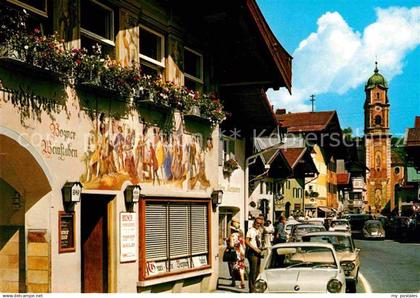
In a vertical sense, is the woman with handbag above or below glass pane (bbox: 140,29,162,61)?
below

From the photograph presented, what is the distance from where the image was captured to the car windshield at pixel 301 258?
10.6 meters

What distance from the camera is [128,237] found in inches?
422

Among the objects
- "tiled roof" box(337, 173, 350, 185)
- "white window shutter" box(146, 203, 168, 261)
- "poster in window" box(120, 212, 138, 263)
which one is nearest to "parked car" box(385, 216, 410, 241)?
"tiled roof" box(337, 173, 350, 185)

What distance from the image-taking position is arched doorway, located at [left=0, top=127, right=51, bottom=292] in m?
8.77

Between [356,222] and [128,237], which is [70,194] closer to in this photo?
[128,237]

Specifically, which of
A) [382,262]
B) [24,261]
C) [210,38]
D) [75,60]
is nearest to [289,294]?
[24,261]

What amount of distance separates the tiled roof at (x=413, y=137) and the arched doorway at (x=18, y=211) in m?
21.7

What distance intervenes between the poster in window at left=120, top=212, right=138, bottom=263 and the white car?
203 cm

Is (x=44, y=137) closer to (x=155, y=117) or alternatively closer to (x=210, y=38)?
(x=155, y=117)

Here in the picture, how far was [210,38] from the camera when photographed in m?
13.6

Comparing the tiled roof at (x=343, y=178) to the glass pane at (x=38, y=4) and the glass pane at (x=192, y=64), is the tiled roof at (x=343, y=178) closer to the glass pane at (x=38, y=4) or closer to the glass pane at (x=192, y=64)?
the glass pane at (x=192, y=64)

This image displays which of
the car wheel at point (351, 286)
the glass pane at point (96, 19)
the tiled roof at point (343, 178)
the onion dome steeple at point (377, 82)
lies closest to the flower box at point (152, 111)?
the glass pane at point (96, 19)

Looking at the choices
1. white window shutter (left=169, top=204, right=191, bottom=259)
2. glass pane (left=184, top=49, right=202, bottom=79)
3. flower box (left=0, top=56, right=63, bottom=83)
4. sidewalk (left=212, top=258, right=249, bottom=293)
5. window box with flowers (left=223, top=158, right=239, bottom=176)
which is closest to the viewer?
flower box (left=0, top=56, right=63, bottom=83)

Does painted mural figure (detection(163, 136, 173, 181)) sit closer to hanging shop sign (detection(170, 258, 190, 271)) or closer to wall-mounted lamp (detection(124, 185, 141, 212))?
wall-mounted lamp (detection(124, 185, 141, 212))
